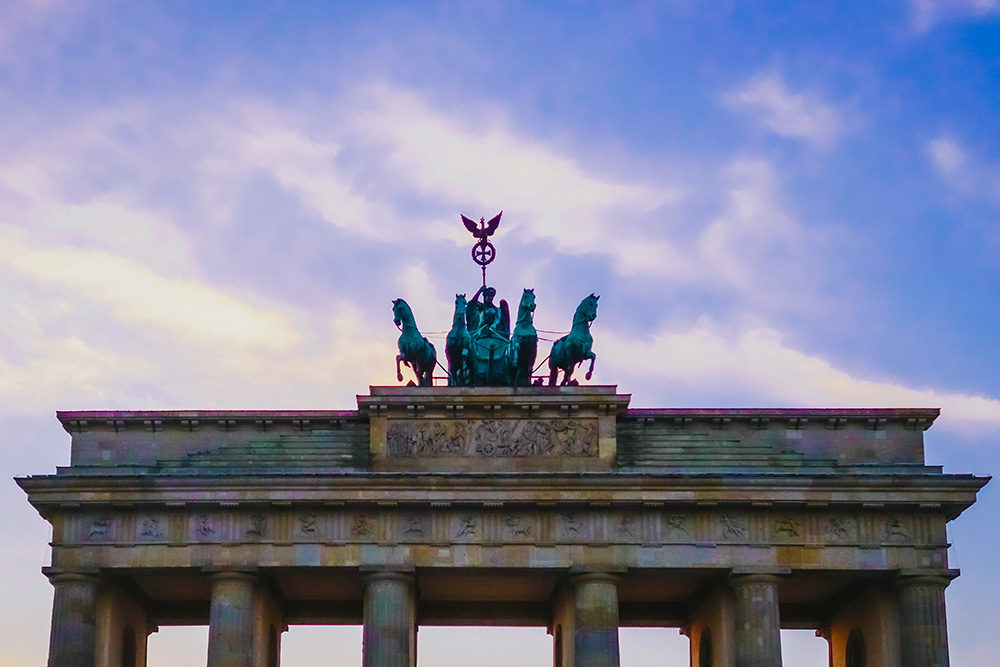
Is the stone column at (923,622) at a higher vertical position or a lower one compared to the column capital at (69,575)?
lower

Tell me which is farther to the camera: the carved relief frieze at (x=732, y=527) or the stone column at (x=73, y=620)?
the carved relief frieze at (x=732, y=527)

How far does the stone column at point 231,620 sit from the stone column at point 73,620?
334 cm

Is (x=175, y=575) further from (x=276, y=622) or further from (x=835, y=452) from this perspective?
(x=835, y=452)

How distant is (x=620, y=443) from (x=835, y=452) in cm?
639

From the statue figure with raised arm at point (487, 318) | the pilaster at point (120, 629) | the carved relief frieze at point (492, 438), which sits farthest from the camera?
the statue figure with raised arm at point (487, 318)

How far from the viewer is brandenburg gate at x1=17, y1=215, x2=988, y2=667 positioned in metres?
47.3

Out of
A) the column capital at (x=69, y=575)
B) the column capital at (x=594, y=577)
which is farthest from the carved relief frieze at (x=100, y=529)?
the column capital at (x=594, y=577)

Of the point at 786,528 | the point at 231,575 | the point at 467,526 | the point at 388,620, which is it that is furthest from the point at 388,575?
the point at 786,528

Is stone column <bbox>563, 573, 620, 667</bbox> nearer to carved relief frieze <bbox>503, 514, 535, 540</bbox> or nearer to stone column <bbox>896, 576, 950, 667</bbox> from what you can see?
carved relief frieze <bbox>503, 514, 535, 540</bbox>

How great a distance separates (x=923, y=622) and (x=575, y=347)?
1264 cm

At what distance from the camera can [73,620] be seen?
46906 mm

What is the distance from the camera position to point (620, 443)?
161ft

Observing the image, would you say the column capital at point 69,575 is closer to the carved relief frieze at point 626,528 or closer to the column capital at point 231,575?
the column capital at point 231,575

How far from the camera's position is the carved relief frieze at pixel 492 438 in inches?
1919
